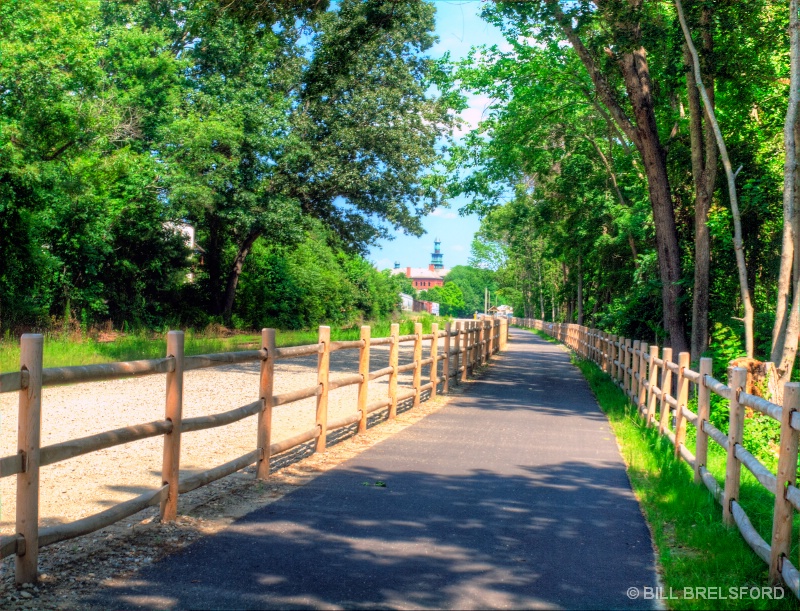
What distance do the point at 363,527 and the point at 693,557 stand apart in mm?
2263

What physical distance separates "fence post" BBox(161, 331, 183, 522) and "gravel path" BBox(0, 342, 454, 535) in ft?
2.67

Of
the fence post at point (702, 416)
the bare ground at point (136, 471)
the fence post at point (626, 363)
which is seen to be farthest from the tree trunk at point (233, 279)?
the fence post at point (702, 416)

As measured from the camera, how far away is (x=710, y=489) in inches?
305

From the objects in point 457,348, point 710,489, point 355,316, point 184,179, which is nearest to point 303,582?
point 710,489

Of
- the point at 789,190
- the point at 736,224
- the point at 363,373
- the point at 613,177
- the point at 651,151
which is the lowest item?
the point at 363,373

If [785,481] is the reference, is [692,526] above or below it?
below

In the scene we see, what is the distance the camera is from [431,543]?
19.2 ft

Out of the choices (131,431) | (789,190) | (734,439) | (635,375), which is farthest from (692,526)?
(635,375)

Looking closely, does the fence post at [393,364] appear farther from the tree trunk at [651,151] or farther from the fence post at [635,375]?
the tree trunk at [651,151]

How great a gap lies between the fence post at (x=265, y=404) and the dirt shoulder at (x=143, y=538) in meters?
0.16

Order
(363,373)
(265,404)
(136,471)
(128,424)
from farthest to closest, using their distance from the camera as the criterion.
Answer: (128,424) → (363,373) → (136,471) → (265,404)

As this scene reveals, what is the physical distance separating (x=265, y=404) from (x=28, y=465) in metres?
3.26

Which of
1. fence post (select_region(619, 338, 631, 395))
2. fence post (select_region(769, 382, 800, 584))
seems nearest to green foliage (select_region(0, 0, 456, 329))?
fence post (select_region(619, 338, 631, 395))

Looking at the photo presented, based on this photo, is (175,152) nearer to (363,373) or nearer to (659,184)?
(659,184)
